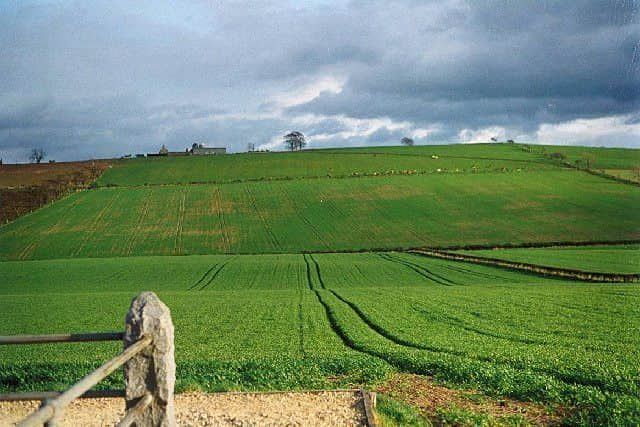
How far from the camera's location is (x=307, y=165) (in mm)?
119438

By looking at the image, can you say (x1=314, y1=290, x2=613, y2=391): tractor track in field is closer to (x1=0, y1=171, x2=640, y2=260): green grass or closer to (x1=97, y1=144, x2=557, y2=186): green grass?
(x1=0, y1=171, x2=640, y2=260): green grass

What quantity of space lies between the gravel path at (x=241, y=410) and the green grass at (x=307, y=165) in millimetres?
94142

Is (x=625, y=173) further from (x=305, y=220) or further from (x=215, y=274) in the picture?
(x=215, y=274)

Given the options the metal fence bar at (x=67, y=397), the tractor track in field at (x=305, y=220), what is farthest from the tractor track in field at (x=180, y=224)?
the metal fence bar at (x=67, y=397)

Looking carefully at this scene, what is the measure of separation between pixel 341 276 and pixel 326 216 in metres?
34.2

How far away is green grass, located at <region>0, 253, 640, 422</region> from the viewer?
13.2m

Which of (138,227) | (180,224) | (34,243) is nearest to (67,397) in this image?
(34,243)

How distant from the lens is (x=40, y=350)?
19469 mm

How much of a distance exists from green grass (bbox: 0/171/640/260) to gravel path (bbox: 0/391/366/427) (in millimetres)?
52895

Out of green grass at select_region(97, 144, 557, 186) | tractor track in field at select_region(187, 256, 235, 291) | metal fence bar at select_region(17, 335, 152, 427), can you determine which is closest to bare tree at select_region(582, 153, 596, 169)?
green grass at select_region(97, 144, 557, 186)

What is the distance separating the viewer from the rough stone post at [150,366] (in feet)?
22.0

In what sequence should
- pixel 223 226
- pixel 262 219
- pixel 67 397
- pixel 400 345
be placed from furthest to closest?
pixel 262 219 → pixel 223 226 → pixel 400 345 → pixel 67 397

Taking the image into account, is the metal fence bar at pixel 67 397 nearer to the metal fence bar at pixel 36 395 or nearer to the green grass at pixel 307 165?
the metal fence bar at pixel 36 395

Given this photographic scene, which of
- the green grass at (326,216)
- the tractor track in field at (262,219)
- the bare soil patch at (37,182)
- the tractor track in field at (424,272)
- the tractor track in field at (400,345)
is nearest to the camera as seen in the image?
the tractor track in field at (400,345)
